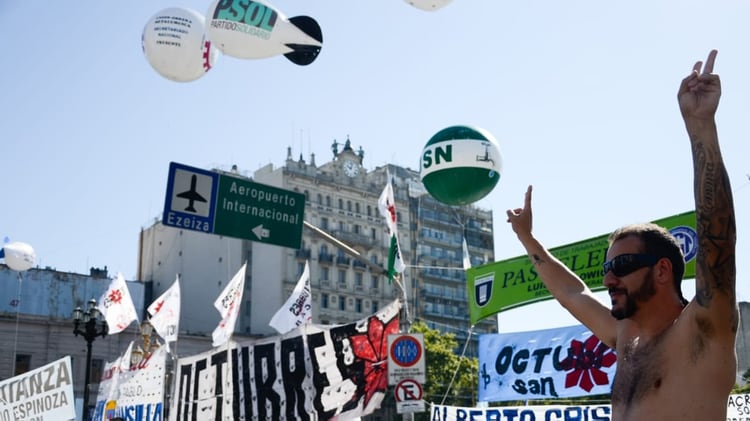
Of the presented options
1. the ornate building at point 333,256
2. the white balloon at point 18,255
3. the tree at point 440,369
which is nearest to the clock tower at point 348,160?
the ornate building at point 333,256

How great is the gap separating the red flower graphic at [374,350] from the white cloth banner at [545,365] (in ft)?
5.91

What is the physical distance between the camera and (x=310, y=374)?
47.4 ft

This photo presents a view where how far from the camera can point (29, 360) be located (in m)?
57.3

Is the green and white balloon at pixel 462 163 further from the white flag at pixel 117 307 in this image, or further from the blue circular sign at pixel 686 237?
the white flag at pixel 117 307

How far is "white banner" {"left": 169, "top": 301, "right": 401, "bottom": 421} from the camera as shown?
14008mm

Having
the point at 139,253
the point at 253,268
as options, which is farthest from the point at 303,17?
the point at 139,253

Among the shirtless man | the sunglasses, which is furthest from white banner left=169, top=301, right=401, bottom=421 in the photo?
the sunglasses

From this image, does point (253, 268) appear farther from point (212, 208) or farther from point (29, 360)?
point (212, 208)

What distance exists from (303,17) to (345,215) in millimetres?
69647

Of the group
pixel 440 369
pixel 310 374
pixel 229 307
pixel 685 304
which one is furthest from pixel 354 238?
pixel 685 304

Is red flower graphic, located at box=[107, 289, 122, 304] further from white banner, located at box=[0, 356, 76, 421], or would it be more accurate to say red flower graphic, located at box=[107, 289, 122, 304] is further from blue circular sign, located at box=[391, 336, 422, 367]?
blue circular sign, located at box=[391, 336, 422, 367]

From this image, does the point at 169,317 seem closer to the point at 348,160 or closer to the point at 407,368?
the point at 407,368

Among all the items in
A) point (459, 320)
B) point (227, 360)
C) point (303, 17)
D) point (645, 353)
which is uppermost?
point (459, 320)

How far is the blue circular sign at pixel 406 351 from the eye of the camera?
13266 millimetres
